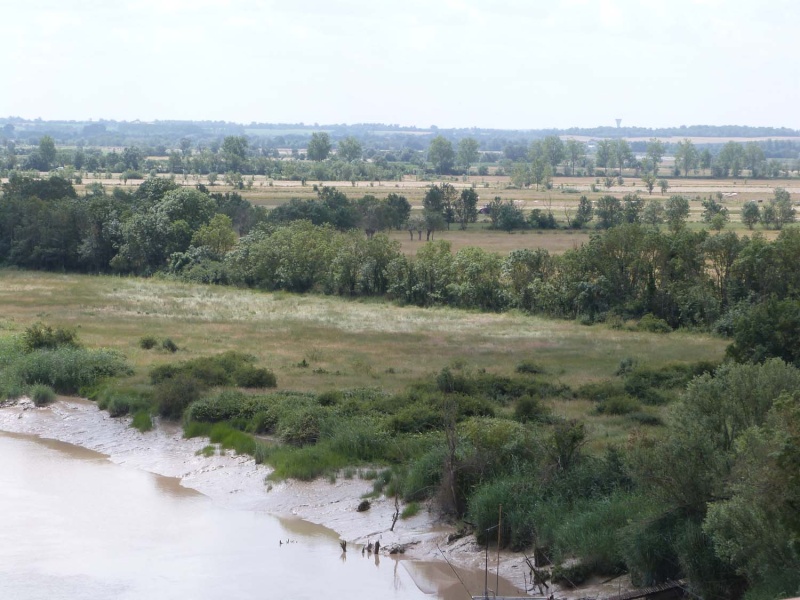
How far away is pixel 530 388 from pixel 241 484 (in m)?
11.6

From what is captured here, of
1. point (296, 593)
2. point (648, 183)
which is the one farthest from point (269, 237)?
point (648, 183)

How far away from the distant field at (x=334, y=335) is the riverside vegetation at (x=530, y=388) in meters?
0.38

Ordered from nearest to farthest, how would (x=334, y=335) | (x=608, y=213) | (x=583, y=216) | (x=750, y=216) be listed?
(x=334, y=335) → (x=750, y=216) → (x=608, y=213) → (x=583, y=216)

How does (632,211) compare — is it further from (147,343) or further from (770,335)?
(770,335)

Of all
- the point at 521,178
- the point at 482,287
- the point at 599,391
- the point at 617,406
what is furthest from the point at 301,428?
the point at 521,178

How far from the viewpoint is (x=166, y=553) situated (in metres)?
22.5

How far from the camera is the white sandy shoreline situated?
22598 mm

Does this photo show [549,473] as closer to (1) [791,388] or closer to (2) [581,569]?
(2) [581,569]

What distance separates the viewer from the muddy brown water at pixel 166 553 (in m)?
20.4

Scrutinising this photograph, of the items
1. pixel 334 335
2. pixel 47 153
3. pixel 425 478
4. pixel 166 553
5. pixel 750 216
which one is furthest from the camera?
pixel 47 153

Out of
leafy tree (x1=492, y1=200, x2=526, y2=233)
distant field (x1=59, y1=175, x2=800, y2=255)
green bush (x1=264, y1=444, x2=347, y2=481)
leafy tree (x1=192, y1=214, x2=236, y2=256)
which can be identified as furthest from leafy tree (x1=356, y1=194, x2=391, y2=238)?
green bush (x1=264, y1=444, x2=347, y2=481)

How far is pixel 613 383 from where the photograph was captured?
37031 mm

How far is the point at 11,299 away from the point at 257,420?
3461 cm

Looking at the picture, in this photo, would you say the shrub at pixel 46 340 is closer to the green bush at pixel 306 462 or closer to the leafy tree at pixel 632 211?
the green bush at pixel 306 462
